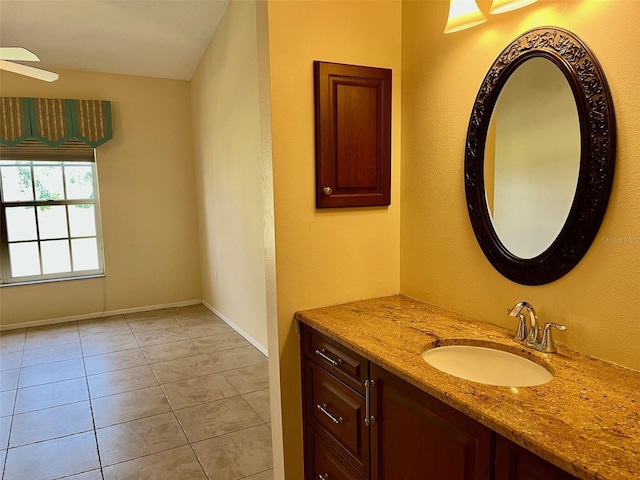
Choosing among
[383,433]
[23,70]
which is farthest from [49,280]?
[383,433]

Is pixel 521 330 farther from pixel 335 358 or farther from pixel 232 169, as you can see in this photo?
pixel 232 169

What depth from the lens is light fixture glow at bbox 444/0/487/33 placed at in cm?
150

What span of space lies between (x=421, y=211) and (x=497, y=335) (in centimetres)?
64

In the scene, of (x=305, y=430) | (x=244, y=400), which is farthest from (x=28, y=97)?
(x=305, y=430)

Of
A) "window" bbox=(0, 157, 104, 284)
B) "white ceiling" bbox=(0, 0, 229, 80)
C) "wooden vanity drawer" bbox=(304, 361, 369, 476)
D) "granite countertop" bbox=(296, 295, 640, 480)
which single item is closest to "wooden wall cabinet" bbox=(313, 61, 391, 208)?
"granite countertop" bbox=(296, 295, 640, 480)

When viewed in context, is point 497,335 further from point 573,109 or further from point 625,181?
point 573,109

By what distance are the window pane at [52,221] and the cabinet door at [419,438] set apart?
466cm

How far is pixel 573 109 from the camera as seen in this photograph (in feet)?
4.33

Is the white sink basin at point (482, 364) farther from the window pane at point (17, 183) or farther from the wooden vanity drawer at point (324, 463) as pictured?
the window pane at point (17, 183)

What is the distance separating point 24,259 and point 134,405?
9.33ft

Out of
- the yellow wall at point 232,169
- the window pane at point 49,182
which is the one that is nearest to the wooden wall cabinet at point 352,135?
the yellow wall at point 232,169

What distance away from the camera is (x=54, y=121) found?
4637 millimetres

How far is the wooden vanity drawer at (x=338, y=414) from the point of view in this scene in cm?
155

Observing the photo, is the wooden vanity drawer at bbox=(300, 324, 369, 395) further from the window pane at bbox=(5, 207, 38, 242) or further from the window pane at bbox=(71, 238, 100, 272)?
the window pane at bbox=(5, 207, 38, 242)
